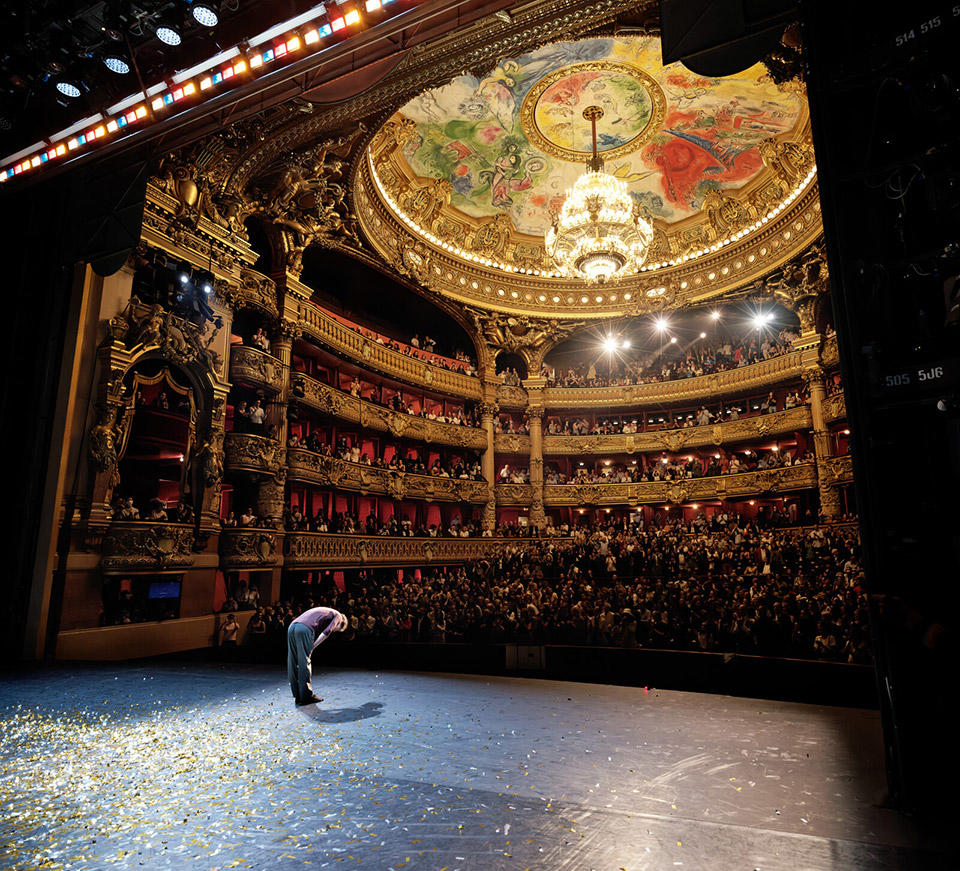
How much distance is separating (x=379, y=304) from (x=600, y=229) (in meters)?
10.4

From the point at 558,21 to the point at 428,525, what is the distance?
17545 mm

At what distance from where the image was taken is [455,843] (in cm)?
364

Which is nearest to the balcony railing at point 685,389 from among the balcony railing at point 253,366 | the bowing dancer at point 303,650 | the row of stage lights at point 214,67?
the balcony railing at point 253,366

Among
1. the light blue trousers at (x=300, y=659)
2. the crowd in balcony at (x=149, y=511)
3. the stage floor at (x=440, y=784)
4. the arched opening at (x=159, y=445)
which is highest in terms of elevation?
the arched opening at (x=159, y=445)

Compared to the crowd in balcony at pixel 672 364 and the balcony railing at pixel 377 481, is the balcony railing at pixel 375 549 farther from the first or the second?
the crowd in balcony at pixel 672 364

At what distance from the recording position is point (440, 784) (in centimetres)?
462

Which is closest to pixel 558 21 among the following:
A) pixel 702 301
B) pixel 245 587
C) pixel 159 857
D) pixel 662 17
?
pixel 662 17

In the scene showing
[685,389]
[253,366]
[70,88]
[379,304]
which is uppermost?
[379,304]

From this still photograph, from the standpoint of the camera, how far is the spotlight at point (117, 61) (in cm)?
765

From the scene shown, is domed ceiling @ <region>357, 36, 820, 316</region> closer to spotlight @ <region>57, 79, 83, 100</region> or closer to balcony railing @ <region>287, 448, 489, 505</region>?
balcony railing @ <region>287, 448, 489, 505</region>

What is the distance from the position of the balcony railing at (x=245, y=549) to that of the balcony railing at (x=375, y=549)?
40.7 inches

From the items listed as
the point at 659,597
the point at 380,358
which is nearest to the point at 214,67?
the point at 659,597

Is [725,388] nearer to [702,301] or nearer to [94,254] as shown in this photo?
[702,301]

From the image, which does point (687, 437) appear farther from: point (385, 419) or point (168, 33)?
point (168, 33)
